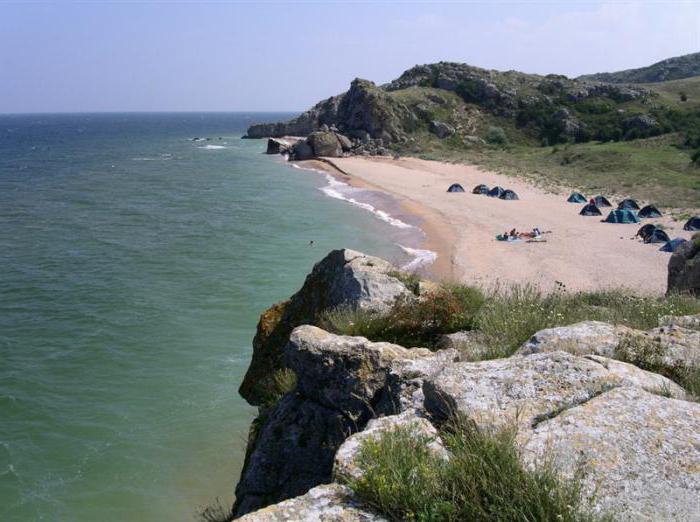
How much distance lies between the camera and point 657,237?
1183 inches

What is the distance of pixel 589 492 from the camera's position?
11.1ft

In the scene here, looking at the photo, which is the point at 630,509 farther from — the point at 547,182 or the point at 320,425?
the point at 547,182

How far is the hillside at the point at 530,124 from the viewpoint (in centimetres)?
5772

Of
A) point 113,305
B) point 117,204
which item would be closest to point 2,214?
point 117,204

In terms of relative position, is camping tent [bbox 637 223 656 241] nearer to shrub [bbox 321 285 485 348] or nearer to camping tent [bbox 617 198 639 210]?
camping tent [bbox 617 198 639 210]

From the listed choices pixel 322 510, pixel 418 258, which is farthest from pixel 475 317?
pixel 418 258

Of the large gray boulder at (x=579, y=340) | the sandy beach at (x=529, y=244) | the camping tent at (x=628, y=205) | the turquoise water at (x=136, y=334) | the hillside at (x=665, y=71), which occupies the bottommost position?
the turquoise water at (x=136, y=334)

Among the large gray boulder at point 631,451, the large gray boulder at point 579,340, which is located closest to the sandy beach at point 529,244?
the large gray boulder at point 579,340

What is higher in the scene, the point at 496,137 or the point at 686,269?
the point at 496,137

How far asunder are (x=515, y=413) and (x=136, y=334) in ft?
56.7

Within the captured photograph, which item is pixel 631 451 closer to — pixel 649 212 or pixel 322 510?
pixel 322 510

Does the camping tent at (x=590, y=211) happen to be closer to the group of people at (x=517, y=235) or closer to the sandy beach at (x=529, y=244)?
the sandy beach at (x=529, y=244)

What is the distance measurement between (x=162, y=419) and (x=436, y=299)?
8968 mm

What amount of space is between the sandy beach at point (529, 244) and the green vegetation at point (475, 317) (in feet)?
16.3
